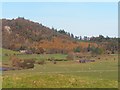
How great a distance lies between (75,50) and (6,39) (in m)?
48.5

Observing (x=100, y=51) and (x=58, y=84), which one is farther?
(x=100, y=51)

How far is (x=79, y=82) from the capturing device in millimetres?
16328

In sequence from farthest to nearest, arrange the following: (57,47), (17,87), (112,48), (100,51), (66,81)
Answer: (57,47) < (112,48) < (100,51) < (66,81) < (17,87)

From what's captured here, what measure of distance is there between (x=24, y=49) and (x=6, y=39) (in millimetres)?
26859

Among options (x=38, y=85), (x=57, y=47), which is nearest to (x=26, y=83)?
(x=38, y=85)

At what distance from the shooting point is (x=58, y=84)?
15930 millimetres

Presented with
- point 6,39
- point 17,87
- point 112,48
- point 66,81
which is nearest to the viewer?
point 17,87

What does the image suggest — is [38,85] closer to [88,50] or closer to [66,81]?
[66,81]

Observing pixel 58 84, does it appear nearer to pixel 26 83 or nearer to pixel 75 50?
pixel 26 83

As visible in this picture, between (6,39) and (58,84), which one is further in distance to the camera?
(6,39)

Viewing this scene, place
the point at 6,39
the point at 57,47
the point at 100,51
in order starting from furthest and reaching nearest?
1. the point at 6,39
2. the point at 57,47
3. the point at 100,51

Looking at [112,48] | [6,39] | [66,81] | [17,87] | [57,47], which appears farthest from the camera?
[6,39]

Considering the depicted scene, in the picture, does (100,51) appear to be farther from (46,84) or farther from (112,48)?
(46,84)

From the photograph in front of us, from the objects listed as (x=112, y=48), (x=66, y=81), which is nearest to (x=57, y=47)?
(x=112, y=48)
